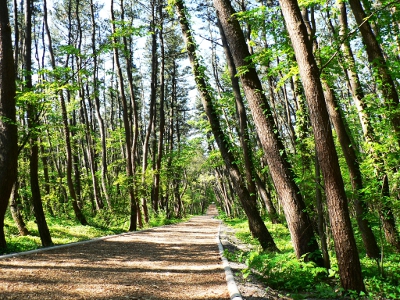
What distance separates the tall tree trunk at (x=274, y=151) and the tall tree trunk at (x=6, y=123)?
5318mm

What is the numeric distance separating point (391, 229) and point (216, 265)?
4.97 metres

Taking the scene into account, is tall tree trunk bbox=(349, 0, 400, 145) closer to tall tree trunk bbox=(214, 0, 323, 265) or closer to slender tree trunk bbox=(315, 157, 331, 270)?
slender tree trunk bbox=(315, 157, 331, 270)

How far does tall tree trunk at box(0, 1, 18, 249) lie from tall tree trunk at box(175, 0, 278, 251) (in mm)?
4775

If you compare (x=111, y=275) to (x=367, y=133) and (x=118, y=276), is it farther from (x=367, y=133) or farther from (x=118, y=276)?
(x=367, y=133)

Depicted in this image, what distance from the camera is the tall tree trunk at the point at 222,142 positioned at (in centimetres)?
872

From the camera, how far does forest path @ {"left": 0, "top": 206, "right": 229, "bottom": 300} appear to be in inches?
179

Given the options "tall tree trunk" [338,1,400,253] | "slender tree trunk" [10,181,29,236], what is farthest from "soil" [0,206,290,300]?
"tall tree trunk" [338,1,400,253]

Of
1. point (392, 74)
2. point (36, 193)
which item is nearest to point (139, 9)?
point (36, 193)

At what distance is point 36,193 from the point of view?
349 inches

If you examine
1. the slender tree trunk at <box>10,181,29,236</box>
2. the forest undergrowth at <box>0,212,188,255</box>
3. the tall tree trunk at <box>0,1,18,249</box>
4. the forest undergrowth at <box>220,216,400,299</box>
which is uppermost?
the tall tree trunk at <box>0,1,18,249</box>

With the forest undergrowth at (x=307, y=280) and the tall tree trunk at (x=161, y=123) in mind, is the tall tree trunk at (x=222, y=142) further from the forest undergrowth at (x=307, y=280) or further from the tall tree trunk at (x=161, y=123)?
the tall tree trunk at (x=161, y=123)

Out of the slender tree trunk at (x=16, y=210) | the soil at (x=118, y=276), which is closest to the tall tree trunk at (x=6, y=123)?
the soil at (x=118, y=276)

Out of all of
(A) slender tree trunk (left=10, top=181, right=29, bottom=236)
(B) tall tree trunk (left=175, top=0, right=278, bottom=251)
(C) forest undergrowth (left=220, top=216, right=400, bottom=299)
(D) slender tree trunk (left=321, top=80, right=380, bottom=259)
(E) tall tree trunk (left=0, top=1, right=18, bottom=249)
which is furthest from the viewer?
(A) slender tree trunk (left=10, top=181, right=29, bottom=236)

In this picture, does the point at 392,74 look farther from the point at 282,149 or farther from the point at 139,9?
the point at 139,9
